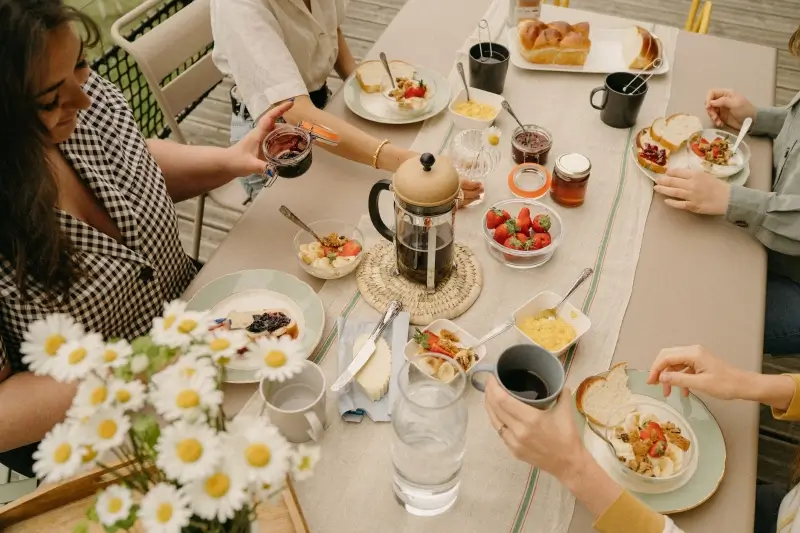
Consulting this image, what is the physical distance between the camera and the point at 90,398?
1.82 ft

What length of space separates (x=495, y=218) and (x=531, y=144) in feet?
0.85

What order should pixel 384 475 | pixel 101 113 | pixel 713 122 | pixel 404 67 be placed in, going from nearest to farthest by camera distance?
pixel 384 475 → pixel 101 113 → pixel 713 122 → pixel 404 67

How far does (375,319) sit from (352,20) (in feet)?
9.40

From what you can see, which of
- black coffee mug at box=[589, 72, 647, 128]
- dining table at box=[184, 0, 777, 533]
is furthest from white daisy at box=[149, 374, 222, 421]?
black coffee mug at box=[589, 72, 647, 128]

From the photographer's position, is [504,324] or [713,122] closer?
[504,324]

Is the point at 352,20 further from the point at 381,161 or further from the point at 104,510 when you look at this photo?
the point at 104,510

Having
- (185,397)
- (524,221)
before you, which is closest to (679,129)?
(524,221)

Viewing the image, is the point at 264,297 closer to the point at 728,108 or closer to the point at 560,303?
the point at 560,303

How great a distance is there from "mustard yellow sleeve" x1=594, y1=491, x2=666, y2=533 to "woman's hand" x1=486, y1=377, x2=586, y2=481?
70 mm

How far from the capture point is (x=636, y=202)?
55.1 inches

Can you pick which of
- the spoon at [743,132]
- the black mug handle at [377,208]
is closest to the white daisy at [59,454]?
the black mug handle at [377,208]

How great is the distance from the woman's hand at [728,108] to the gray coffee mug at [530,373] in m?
0.96

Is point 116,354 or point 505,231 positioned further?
point 505,231

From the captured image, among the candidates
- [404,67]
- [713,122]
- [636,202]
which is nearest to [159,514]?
[636,202]
